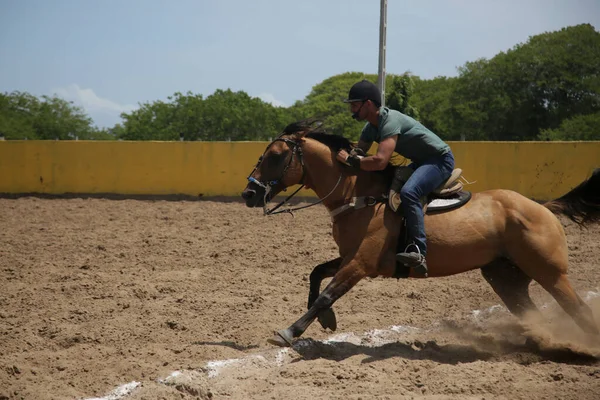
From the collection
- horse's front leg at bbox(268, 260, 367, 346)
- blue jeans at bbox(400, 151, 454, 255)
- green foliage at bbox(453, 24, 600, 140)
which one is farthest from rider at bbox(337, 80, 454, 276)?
green foliage at bbox(453, 24, 600, 140)

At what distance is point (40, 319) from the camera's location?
681 cm

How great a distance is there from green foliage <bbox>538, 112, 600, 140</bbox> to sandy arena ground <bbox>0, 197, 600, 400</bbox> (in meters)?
17.6

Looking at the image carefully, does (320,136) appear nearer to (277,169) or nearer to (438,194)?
(277,169)

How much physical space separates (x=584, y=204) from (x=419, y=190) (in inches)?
68.4

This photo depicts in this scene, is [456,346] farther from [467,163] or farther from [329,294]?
[467,163]

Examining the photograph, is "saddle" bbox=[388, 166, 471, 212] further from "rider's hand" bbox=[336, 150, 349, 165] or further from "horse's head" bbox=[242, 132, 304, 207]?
"horse's head" bbox=[242, 132, 304, 207]

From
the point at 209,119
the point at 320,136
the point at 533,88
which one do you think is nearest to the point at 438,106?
the point at 533,88

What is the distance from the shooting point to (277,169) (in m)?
6.29

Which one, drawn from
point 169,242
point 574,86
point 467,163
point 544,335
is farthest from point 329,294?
point 574,86

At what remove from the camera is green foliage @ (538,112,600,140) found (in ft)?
89.9

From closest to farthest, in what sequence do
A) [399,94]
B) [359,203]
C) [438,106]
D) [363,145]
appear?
[359,203] → [363,145] → [399,94] → [438,106]

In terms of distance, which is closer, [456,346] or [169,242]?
[456,346]

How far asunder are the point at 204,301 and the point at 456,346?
9.55 feet

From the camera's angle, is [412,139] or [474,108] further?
[474,108]
